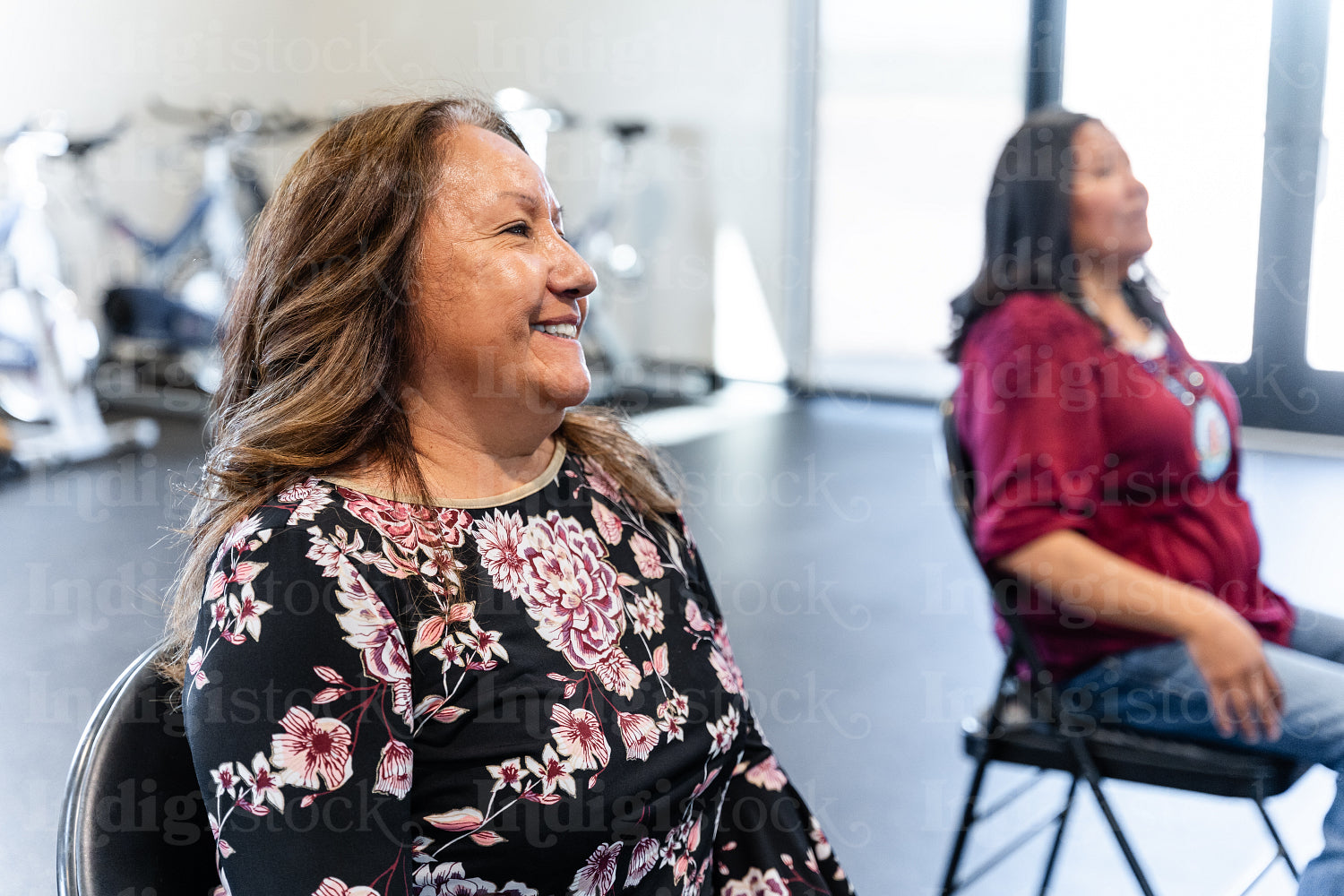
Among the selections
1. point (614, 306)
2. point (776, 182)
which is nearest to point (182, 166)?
point (614, 306)

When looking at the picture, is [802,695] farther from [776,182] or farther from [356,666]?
[776,182]

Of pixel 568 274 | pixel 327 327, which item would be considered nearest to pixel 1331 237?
pixel 568 274

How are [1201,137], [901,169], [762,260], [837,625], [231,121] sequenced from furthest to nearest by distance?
1. [762,260]
2. [231,121]
3. [901,169]
4. [1201,137]
5. [837,625]

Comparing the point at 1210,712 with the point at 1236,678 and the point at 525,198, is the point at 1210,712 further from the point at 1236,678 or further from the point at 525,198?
the point at 525,198

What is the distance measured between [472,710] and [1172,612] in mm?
893

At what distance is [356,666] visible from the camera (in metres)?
0.77

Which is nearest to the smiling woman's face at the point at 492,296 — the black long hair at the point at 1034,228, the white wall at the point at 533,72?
the black long hair at the point at 1034,228

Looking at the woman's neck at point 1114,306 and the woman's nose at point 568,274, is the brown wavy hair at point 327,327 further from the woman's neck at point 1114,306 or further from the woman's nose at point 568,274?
→ the woman's neck at point 1114,306

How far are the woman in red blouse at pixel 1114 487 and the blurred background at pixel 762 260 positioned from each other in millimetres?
815

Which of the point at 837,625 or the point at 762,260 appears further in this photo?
the point at 762,260

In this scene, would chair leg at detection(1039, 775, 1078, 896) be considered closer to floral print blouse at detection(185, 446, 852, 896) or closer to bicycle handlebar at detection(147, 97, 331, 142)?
floral print blouse at detection(185, 446, 852, 896)

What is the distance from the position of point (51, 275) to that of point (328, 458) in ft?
16.0

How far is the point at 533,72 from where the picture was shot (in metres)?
6.70

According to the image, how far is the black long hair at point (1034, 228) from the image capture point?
1602 millimetres
